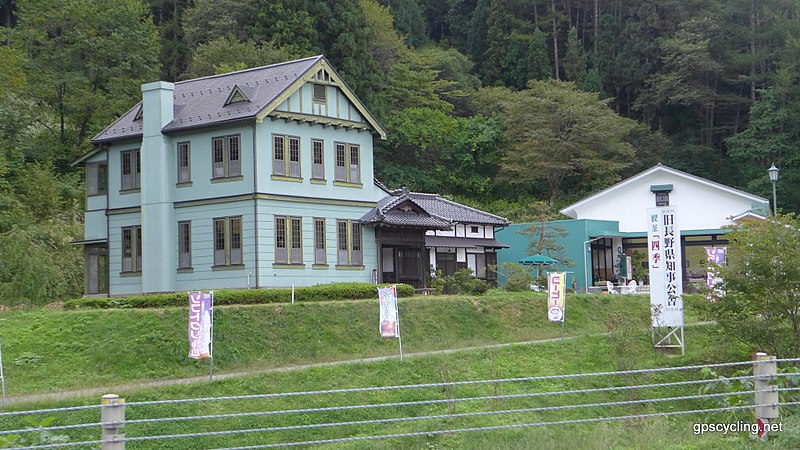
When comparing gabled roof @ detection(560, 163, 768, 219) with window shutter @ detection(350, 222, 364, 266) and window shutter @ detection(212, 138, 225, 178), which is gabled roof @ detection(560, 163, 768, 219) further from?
window shutter @ detection(212, 138, 225, 178)

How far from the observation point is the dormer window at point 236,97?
3294cm

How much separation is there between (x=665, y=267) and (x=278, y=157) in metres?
12.9

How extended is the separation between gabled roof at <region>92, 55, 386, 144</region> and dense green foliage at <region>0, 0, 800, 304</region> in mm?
8757

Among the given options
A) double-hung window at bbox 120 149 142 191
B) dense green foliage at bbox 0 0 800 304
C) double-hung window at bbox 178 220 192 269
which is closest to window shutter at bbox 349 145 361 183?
double-hung window at bbox 178 220 192 269

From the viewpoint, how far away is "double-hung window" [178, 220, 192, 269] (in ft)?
110

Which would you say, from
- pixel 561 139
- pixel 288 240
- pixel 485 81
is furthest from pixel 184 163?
pixel 485 81

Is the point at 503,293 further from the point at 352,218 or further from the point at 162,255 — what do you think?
the point at 162,255

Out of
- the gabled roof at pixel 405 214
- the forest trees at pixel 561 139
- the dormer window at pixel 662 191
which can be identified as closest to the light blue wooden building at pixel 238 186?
the gabled roof at pixel 405 214

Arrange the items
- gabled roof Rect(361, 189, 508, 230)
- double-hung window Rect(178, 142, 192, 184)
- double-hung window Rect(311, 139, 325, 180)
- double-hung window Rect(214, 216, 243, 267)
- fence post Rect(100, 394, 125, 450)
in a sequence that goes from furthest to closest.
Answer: gabled roof Rect(361, 189, 508, 230)
double-hung window Rect(311, 139, 325, 180)
double-hung window Rect(178, 142, 192, 184)
double-hung window Rect(214, 216, 243, 267)
fence post Rect(100, 394, 125, 450)

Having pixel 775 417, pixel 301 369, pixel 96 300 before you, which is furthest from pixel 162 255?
pixel 775 417

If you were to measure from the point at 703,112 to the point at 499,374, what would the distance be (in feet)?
163

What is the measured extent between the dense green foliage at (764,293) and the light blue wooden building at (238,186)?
13.4 m

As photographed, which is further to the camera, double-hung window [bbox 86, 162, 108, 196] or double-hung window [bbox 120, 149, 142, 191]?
double-hung window [bbox 86, 162, 108, 196]

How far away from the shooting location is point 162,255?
33406 mm
